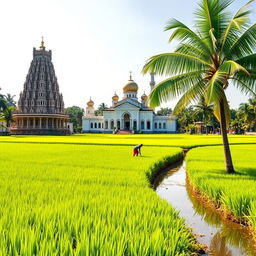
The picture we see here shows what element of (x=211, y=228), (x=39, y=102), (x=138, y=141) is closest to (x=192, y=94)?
(x=211, y=228)

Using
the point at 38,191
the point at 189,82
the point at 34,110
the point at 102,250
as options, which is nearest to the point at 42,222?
the point at 102,250

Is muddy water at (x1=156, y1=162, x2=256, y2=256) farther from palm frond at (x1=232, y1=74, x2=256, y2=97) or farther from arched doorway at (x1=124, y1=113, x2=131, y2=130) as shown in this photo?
arched doorway at (x1=124, y1=113, x2=131, y2=130)

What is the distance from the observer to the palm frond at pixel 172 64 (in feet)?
39.4

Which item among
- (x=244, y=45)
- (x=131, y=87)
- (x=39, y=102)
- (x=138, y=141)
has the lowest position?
(x=138, y=141)

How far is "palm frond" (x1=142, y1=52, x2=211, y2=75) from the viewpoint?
12.0m

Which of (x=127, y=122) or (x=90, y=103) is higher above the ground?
(x=90, y=103)

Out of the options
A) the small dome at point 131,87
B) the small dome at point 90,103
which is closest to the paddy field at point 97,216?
the small dome at point 131,87

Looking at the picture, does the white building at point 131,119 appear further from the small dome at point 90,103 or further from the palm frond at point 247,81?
the palm frond at point 247,81

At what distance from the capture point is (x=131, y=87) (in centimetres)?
9981

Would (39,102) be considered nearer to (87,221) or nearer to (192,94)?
(192,94)

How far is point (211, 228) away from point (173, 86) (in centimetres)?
634

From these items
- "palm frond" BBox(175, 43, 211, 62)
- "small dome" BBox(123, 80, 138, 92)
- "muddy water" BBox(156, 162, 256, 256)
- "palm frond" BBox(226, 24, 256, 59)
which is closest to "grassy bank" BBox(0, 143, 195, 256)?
"muddy water" BBox(156, 162, 256, 256)

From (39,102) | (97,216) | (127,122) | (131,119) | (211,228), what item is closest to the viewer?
(97,216)

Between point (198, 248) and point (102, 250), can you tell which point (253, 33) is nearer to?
point (198, 248)
